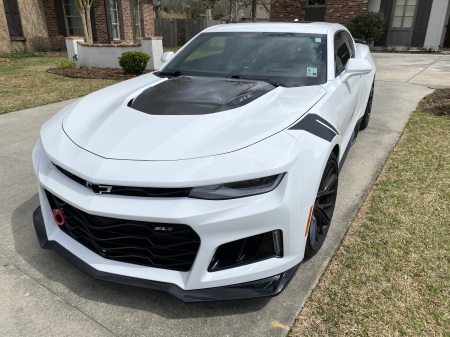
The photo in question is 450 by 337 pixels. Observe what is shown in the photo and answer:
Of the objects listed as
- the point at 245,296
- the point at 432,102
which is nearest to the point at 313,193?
the point at 245,296

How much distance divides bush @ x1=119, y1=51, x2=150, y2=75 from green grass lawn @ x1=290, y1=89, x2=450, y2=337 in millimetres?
7471

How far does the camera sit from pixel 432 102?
6863mm

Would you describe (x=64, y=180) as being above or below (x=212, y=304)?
above

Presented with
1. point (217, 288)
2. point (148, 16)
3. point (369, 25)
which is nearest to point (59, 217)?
point (217, 288)

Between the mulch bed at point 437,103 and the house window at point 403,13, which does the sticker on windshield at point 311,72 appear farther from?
the house window at point 403,13

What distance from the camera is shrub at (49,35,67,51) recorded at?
15.1 meters

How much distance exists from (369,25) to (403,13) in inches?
81.7

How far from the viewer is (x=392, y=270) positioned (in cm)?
239

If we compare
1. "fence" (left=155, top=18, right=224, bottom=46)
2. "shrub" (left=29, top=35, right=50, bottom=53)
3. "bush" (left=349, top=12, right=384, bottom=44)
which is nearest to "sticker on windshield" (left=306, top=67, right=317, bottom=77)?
"shrub" (left=29, top=35, right=50, bottom=53)

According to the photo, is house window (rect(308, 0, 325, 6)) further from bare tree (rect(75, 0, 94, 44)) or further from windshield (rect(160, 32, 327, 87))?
windshield (rect(160, 32, 327, 87))

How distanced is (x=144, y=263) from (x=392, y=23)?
1892cm

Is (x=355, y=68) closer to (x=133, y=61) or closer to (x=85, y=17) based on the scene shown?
(x=133, y=61)

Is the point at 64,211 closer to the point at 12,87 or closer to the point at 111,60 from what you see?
the point at 12,87

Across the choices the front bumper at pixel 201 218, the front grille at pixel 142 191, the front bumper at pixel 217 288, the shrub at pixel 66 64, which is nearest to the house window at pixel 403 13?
the shrub at pixel 66 64
